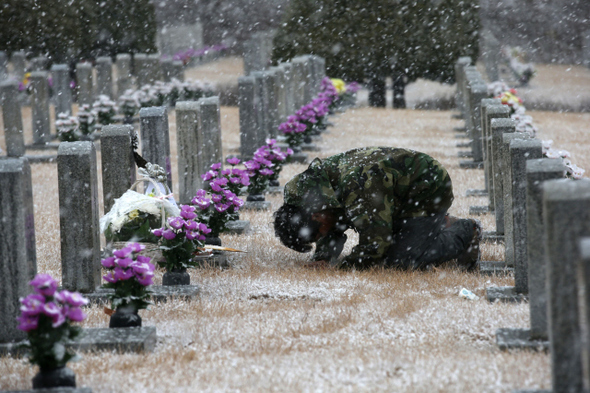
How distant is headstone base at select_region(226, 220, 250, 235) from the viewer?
8351 millimetres

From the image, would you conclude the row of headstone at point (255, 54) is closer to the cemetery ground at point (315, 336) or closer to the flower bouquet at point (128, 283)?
the cemetery ground at point (315, 336)

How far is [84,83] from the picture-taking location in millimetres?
18641

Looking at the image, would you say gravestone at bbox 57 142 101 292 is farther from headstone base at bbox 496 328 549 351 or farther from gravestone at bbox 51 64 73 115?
gravestone at bbox 51 64 73 115

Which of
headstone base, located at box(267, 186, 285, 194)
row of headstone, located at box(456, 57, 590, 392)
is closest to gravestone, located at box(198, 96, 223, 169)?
headstone base, located at box(267, 186, 285, 194)

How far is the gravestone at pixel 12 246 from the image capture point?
4570mm

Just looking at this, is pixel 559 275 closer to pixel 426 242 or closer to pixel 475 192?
pixel 426 242

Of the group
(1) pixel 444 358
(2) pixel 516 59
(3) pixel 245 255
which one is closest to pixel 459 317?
(1) pixel 444 358

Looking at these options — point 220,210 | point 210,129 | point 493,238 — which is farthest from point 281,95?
point 220,210

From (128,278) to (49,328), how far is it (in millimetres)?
929

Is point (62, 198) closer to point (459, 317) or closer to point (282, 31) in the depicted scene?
point (459, 317)

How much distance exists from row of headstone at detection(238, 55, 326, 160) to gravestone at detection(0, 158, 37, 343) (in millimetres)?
8942

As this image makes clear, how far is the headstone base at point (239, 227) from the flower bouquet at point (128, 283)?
3.30 metres

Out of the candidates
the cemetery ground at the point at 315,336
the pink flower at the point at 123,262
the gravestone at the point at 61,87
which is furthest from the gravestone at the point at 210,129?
the gravestone at the point at 61,87

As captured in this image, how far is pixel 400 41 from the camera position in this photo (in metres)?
23.4
